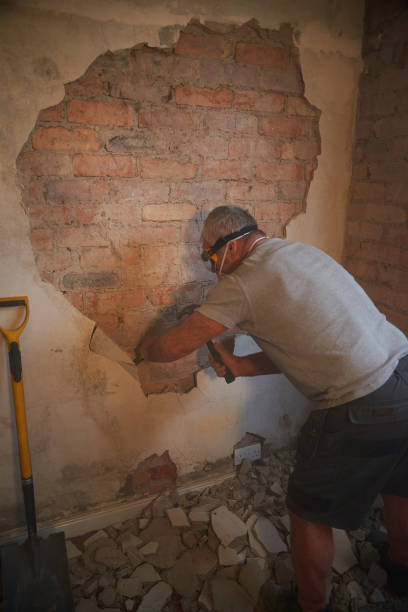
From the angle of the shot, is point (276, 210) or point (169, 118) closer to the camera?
point (169, 118)

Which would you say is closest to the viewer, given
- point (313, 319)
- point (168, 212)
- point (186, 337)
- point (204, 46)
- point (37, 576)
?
point (313, 319)

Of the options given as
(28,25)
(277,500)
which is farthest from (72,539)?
(28,25)

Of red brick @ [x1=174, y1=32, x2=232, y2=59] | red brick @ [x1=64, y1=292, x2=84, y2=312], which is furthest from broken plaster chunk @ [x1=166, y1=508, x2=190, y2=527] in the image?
red brick @ [x1=174, y1=32, x2=232, y2=59]

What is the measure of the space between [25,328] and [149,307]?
1.84 feet

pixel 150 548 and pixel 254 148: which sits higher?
pixel 254 148

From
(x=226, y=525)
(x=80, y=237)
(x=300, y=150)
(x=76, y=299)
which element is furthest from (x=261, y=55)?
(x=226, y=525)

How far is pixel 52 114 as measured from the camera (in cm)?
168

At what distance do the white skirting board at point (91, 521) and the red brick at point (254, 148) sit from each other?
1.80 meters

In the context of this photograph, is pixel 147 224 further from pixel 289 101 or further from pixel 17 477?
pixel 17 477

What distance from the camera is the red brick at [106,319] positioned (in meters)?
1.93

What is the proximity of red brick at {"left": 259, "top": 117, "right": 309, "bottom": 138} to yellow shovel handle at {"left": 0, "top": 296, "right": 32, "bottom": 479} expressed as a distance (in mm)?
1386

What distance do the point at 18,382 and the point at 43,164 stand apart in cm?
90

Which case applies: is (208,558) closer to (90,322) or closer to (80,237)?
(90,322)

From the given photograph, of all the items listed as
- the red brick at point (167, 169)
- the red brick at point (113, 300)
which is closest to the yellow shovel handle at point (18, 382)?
the red brick at point (113, 300)
